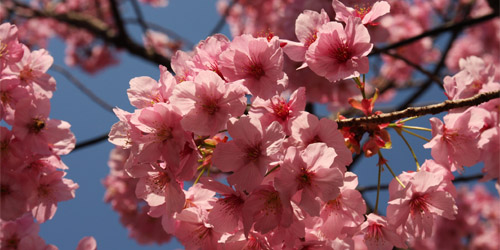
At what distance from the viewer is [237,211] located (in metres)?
1.44

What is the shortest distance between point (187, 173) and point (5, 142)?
97cm

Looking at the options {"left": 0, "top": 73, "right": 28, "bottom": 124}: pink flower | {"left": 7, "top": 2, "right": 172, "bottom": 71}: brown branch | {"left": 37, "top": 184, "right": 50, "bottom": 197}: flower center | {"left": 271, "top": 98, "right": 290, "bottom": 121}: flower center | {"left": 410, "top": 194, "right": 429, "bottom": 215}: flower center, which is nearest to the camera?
{"left": 271, "top": 98, "right": 290, "bottom": 121}: flower center

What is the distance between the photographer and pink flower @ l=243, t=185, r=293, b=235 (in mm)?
1310

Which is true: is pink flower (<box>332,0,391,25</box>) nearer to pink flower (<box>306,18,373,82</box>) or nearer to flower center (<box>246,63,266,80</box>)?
pink flower (<box>306,18,373,82</box>)

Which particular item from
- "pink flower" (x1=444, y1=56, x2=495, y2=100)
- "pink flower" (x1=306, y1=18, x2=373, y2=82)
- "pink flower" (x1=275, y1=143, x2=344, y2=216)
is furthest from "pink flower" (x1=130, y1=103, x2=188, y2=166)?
"pink flower" (x1=444, y1=56, x2=495, y2=100)

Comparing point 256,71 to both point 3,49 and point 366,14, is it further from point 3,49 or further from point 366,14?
point 3,49

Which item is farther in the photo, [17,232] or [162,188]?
[17,232]

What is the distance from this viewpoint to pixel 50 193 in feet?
6.34

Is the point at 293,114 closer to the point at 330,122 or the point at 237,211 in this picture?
the point at 330,122

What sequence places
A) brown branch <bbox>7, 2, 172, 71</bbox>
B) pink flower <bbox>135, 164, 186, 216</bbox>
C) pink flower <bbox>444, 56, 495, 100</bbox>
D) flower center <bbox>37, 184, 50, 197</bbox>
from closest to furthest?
1. pink flower <bbox>135, 164, 186, 216</bbox>
2. pink flower <bbox>444, 56, 495, 100</bbox>
3. flower center <bbox>37, 184, 50, 197</bbox>
4. brown branch <bbox>7, 2, 172, 71</bbox>

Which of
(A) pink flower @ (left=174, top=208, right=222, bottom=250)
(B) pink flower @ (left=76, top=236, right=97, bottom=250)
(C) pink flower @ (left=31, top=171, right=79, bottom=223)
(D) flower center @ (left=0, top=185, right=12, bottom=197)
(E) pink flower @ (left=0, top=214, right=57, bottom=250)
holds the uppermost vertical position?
(A) pink flower @ (left=174, top=208, right=222, bottom=250)

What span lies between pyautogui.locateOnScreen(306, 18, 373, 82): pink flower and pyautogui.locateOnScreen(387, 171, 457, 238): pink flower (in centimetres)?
51

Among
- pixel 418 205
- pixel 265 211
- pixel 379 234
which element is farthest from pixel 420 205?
pixel 265 211

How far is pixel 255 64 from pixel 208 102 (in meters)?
0.24
